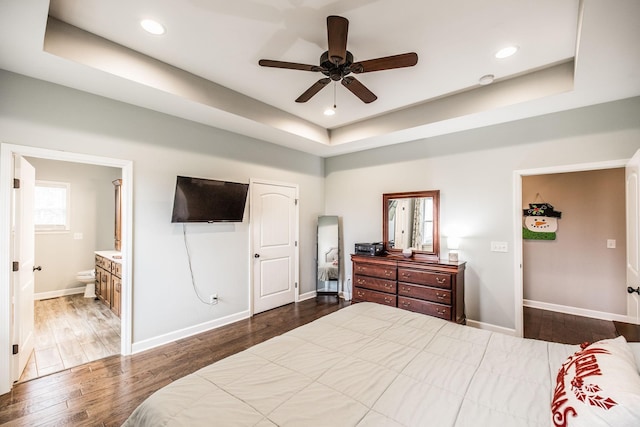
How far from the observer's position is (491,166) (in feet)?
11.6

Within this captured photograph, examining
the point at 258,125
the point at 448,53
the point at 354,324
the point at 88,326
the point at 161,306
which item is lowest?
the point at 88,326

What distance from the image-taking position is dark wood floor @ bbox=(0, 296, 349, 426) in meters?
2.04

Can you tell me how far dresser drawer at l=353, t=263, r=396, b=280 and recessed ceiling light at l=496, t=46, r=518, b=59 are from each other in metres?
2.64

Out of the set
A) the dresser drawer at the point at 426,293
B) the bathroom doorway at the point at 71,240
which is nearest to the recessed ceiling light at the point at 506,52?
the dresser drawer at the point at 426,293

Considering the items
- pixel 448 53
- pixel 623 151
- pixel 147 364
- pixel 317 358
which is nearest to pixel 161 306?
pixel 147 364

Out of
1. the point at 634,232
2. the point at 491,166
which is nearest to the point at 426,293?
the point at 491,166

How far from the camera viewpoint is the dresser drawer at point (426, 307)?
336cm

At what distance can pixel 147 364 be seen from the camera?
2.76 metres

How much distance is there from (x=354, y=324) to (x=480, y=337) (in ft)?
2.81

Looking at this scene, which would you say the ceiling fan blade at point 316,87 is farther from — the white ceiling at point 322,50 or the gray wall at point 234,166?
the gray wall at point 234,166

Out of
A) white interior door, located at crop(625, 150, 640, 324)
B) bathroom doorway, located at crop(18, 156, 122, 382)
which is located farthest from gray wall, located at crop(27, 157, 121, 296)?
white interior door, located at crop(625, 150, 640, 324)

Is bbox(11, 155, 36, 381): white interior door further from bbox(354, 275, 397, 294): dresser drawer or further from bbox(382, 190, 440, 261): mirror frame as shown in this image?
bbox(382, 190, 440, 261): mirror frame

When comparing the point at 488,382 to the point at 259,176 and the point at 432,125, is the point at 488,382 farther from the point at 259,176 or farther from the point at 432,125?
the point at 259,176

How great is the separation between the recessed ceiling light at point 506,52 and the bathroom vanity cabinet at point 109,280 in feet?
16.0
